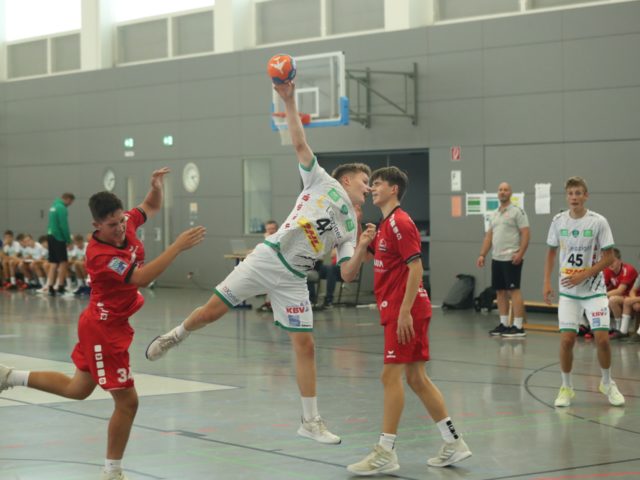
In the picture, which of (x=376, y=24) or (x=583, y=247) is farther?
(x=376, y=24)

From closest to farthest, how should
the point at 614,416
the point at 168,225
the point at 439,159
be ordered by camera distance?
the point at 614,416 → the point at 439,159 → the point at 168,225

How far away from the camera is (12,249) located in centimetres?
2720

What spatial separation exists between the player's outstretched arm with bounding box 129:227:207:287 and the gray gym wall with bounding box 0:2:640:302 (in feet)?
44.0

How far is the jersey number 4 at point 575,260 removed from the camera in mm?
9938

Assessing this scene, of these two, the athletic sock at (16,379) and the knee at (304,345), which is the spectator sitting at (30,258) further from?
the athletic sock at (16,379)

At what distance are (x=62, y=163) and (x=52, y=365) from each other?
18.0 meters

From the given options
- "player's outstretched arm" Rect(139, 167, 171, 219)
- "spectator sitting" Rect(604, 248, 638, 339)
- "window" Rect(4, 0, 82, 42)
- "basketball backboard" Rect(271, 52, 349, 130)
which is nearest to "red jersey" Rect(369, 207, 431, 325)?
"player's outstretched arm" Rect(139, 167, 171, 219)

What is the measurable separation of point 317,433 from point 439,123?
1423 cm

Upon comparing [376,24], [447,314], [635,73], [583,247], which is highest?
[376,24]

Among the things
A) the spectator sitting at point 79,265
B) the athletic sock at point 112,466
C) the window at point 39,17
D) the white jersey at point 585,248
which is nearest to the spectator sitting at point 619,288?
the white jersey at point 585,248

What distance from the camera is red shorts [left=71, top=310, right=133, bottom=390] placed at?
6.66 metres

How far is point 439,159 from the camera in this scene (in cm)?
2136

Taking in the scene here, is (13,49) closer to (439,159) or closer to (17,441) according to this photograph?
(439,159)

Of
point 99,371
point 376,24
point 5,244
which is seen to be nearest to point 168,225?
point 5,244
